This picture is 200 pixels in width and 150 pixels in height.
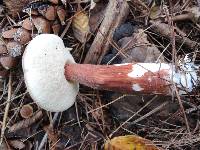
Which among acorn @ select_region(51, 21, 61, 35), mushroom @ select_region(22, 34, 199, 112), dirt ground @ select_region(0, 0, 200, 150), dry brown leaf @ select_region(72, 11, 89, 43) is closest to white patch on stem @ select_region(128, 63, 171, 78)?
mushroom @ select_region(22, 34, 199, 112)

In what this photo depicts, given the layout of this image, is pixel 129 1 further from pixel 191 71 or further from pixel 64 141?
pixel 64 141

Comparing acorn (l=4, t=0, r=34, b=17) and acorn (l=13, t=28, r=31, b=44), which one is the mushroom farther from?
acorn (l=4, t=0, r=34, b=17)

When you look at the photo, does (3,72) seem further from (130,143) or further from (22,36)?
(130,143)

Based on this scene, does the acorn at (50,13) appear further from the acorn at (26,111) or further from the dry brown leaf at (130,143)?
the dry brown leaf at (130,143)

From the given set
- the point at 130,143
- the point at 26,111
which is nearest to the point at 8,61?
the point at 26,111

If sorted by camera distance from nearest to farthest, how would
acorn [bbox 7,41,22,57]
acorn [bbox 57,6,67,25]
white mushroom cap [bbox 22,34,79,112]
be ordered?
white mushroom cap [bbox 22,34,79,112] → acorn [bbox 7,41,22,57] → acorn [bbox 57,6,67,25]

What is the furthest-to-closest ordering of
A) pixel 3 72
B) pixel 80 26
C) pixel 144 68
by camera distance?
1. pixel 80 26
2. pixel 3 72
3. pixel 144 68

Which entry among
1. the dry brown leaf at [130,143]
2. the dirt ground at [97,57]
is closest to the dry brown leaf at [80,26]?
the dirt ground at [97,57]
